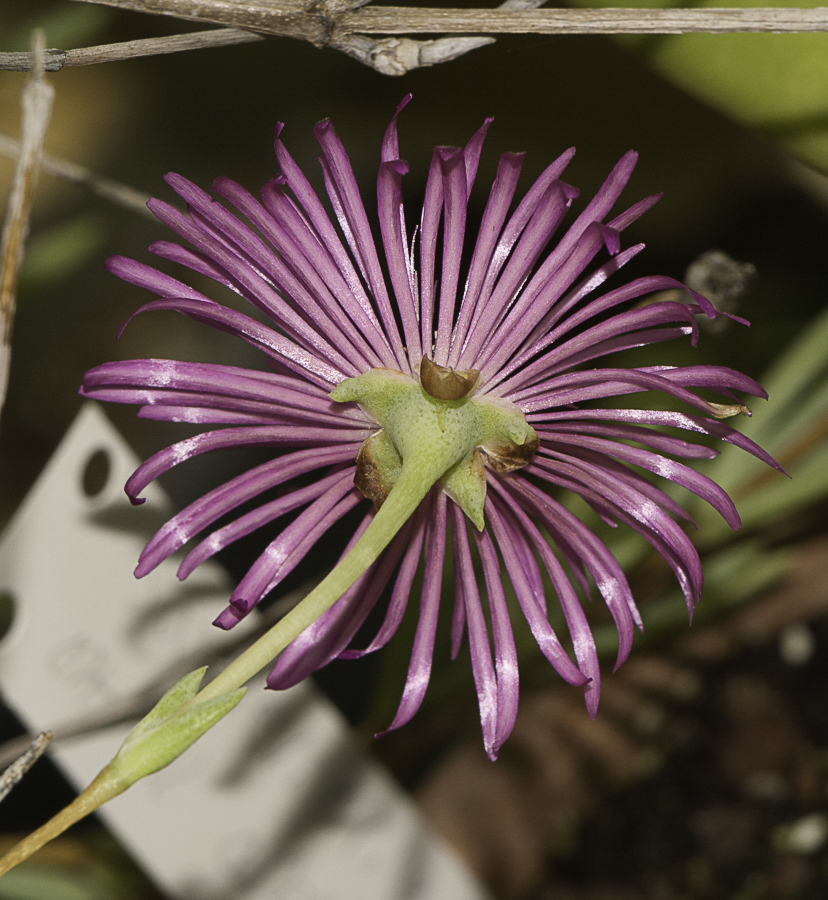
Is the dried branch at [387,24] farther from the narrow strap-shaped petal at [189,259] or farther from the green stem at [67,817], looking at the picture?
the green stem at [67,817]

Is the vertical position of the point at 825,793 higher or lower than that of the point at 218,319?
lower

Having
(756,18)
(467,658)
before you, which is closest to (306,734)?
(467,658)

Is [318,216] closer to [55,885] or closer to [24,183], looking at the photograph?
[24,183]

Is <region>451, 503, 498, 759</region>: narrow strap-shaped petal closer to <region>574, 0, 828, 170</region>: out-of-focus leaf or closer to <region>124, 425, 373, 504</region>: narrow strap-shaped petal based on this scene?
<region>124, 425, 373, 504</region>: narrow strap-shaped petal

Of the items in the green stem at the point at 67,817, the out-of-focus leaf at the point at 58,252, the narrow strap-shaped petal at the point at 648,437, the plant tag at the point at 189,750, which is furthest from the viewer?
the out-of-focus leaf at the point at 58,252

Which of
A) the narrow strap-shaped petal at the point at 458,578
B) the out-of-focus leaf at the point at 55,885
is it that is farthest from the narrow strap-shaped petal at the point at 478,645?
the out-of-focus leaf at the point at 55,885

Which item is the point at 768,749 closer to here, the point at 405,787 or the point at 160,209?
the point at 405,787

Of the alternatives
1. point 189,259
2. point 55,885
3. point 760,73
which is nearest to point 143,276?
point 189,259
